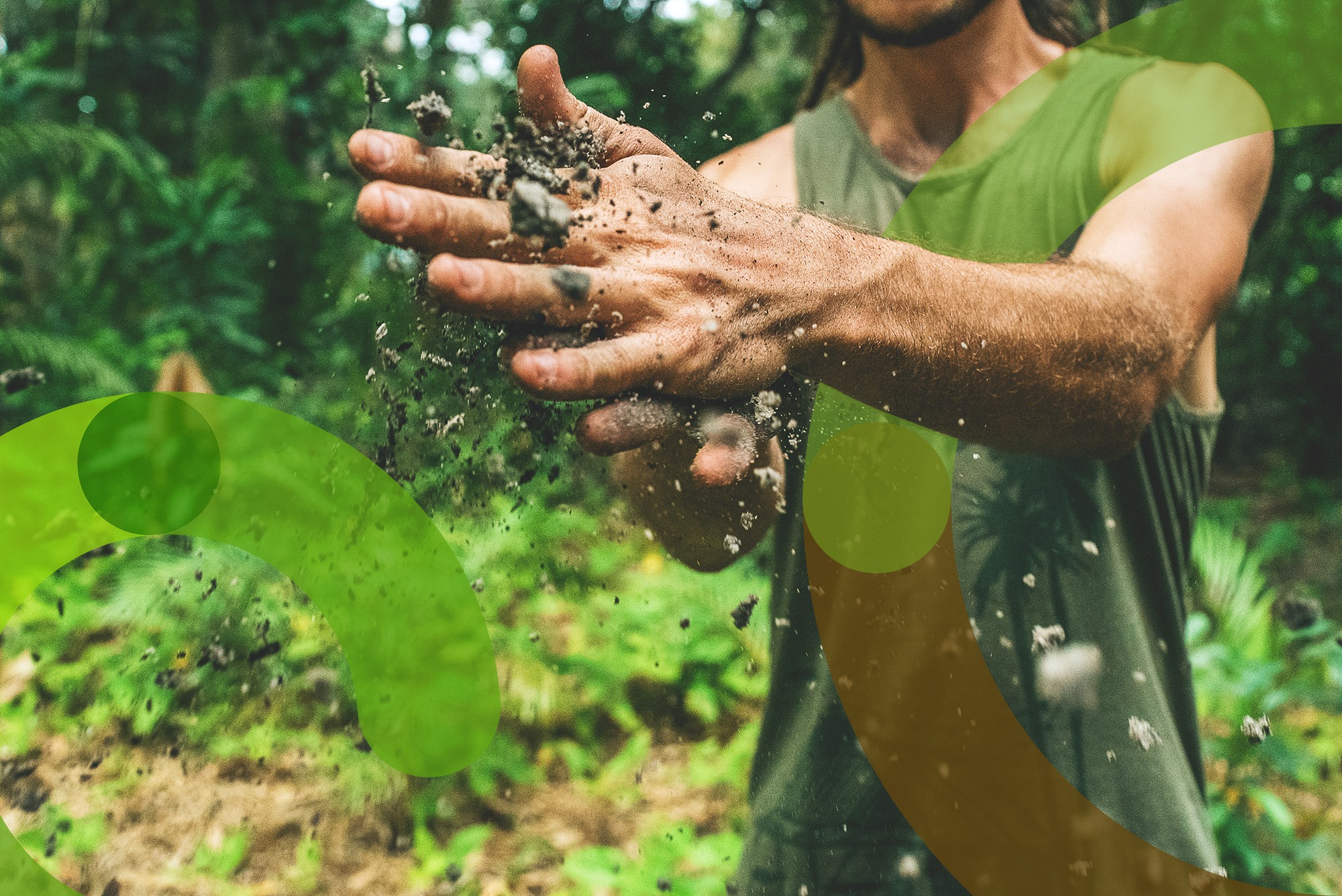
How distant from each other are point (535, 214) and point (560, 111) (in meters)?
0.23

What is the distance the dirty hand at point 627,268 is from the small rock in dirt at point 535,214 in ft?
0.08

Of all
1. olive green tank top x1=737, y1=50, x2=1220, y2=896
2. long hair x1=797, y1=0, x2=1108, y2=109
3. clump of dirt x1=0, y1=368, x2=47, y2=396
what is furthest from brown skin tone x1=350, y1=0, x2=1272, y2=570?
clump of dirt x1=0, y1=368, x2=47, y2=396

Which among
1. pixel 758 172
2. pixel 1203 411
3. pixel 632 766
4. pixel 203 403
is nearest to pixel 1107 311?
pixel 1203 411

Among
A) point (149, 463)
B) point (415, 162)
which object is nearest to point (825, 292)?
point (415, 162)

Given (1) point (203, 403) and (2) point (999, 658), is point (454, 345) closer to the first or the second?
(2) point (999, 658)

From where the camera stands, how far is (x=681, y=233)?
2.50 ft

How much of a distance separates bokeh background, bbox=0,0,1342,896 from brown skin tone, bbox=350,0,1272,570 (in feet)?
A: 0.50

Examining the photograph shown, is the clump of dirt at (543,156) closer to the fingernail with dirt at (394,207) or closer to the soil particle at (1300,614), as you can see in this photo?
the fingernail with dirt at (394,207)

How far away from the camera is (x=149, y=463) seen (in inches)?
122

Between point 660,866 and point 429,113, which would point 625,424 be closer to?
point 429,113

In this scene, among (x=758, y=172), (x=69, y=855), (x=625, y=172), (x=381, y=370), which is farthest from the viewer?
(x=69, y=855)

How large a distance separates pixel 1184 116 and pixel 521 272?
1201 mm

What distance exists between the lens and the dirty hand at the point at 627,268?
686mm

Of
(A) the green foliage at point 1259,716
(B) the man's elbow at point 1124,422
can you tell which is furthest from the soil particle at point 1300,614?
(B) the man's elbow at point 1124,422
